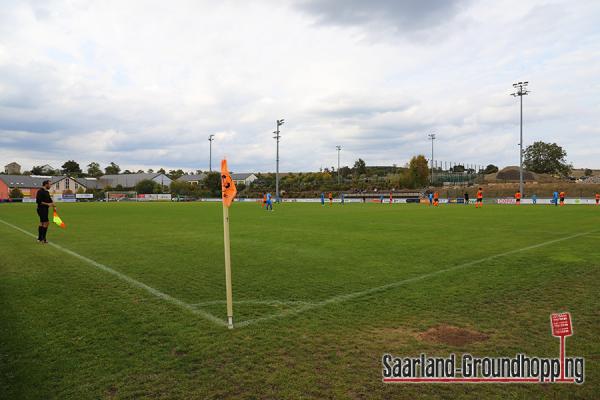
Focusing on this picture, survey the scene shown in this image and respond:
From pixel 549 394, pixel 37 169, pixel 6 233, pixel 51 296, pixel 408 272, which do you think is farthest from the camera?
pixel 37 169

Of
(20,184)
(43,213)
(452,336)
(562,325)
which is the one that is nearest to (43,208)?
(43,213)

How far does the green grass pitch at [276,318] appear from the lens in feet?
12.8

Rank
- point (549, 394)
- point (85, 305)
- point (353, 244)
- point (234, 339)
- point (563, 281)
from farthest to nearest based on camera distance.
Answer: point (353, 244) < point (563, 281) < point (85, 305) < point (234, 339) < point (549, 394)

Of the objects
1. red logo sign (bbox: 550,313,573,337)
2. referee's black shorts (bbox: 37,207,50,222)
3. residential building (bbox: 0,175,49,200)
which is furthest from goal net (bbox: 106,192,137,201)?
red logo sign (bbox: 550,313,573,337)

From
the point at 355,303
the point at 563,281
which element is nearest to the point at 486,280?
the point at 563,281

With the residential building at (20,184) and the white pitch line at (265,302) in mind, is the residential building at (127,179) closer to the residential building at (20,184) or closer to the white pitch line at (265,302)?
the residential building at (20,184)

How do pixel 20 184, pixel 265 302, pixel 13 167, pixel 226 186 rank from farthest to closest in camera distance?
1. pixel 13 167
2. pixel 20 184
3. pixel 265 302
4. pixel 226 186

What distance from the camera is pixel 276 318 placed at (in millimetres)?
5793

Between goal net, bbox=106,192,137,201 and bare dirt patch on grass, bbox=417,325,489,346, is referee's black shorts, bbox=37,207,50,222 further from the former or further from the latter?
goal net, bbox=106,192,137,201

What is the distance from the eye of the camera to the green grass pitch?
3900 mm

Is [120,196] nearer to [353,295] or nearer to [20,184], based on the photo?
[20,184]

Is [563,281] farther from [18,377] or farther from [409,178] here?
[409,178]

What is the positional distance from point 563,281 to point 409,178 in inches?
3596

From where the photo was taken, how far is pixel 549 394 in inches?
147
